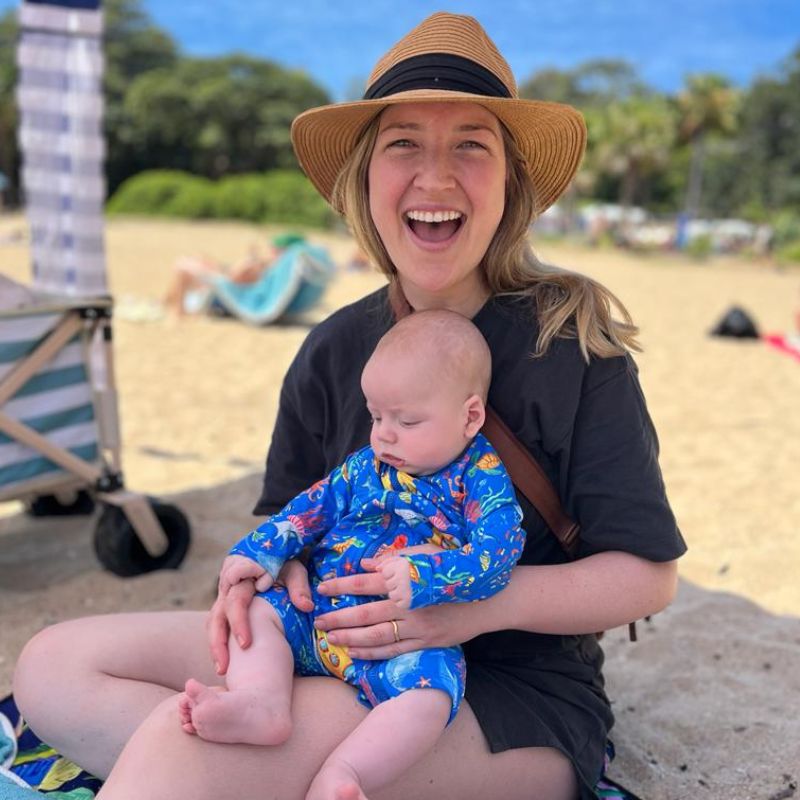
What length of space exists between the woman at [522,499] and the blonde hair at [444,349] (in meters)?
0.09

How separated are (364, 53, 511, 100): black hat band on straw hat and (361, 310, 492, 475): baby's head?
0.47 meters

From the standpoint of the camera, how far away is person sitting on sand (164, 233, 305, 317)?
10.8 metres

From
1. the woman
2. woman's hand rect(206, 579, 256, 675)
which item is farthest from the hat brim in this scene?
woman's hand rect(206, 579, 256, 675)

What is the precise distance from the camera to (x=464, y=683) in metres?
1.77

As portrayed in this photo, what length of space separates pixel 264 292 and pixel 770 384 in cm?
548

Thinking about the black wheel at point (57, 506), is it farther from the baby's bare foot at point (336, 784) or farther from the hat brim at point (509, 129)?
the baby's bare foot at point (336, 784)

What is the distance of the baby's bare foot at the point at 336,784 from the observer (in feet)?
4.88

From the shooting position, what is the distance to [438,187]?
1872 mm

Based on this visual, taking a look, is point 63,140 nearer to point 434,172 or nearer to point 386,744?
point 434,172

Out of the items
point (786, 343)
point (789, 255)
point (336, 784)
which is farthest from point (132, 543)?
point (789, 255)

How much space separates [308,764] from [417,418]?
643 millimetres

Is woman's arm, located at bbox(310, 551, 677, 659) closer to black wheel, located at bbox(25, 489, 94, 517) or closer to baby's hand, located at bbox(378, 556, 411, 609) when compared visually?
baby's hand, located at bbox(378, 556, 411, 609)

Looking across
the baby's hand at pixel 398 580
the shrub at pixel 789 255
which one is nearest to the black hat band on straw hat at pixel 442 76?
the baby's hand at pixel 398 580

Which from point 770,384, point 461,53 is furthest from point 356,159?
point 770,384
